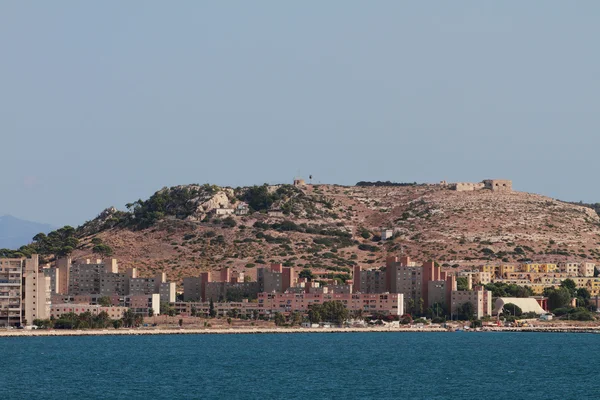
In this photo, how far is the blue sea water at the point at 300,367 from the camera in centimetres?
8481

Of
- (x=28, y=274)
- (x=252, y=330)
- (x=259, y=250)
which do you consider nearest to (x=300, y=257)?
(x=259, y=250)

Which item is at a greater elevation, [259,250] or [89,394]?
[259,250]

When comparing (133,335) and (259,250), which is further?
(259,250)

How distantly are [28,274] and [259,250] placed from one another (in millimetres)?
55235

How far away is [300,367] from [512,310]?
61411 millimetres

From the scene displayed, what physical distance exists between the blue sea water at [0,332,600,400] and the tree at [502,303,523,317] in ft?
47.8

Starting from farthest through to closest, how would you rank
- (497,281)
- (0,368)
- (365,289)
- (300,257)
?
(300,257)
(497,281)
(365,289)
(0,368)

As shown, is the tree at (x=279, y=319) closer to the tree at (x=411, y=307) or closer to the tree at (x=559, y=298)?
the tree at (x=411, y=307)

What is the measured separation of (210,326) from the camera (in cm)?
14788

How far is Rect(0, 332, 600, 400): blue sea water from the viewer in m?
84.8

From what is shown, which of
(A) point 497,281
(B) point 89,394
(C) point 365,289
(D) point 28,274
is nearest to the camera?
(B) point 89,394

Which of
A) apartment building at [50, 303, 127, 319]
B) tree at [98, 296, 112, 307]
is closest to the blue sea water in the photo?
apartment building at [50, 303, 127, 319]

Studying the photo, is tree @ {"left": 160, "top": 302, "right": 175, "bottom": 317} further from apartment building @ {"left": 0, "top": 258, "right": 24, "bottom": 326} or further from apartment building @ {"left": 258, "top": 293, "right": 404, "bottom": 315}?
apartment building @ {"left": 0, "top": 258, "right": 24, "bottom": 326}

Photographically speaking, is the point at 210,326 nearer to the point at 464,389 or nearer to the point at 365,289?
the point at 365,289
